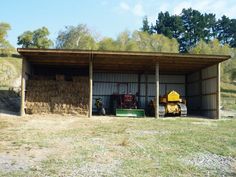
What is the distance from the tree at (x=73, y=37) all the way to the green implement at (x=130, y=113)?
34507 mm

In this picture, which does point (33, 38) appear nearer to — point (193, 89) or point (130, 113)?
point (193, 89)

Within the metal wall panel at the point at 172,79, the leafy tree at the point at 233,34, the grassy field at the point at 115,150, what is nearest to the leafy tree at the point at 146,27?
the leafy tree at the point at 233,34

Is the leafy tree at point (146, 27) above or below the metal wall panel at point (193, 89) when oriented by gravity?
above

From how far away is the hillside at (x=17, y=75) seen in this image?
39.9 meters

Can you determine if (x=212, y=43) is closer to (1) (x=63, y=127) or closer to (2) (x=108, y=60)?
(2) (x=108, y=60)

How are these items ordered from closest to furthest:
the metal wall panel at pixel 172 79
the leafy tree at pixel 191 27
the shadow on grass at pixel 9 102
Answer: the shadow on grass at pixel 9 102
the metal wall panel at pixel 172 79
the leafy tree at pixel 191 27

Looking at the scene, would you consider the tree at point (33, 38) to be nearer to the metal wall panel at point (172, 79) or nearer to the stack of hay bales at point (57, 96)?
the metal wall panel at point (172, 79)

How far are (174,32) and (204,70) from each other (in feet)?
138

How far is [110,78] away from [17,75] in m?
21.6

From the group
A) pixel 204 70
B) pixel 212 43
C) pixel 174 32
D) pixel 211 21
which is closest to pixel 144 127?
pixel 204 70

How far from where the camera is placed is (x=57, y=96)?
1922 centimetres

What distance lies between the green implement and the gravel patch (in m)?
10.2

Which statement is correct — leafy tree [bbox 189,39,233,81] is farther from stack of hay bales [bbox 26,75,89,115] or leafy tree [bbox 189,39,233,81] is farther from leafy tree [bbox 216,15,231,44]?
stack of hay bales [bbox 26,75,89,115]

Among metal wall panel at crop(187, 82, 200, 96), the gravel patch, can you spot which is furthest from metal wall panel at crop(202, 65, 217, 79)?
the gravel patch
